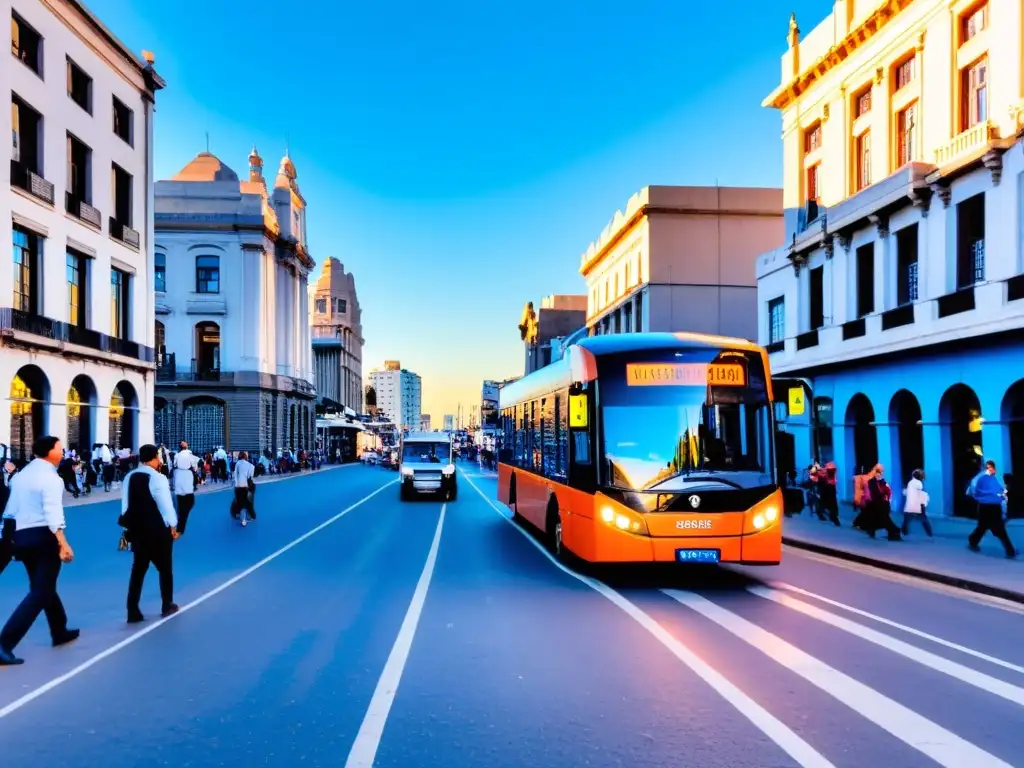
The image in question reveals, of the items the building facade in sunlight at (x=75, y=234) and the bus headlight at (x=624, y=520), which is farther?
the building facade in sunlight at (x=75, y=234)

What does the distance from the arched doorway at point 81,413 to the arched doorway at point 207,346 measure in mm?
27416

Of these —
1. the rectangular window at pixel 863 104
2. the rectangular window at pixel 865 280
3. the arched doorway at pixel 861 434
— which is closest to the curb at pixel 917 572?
the arched doorway at pixel 861 434

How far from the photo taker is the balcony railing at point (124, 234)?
36250 mm

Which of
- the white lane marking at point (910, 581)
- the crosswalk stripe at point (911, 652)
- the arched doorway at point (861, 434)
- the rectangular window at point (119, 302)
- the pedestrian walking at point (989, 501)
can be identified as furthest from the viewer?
the rectangular window at point (119, 302)

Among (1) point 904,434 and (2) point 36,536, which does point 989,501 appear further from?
(2) point 36,536

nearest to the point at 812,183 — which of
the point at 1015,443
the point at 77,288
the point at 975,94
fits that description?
the point at 975,94

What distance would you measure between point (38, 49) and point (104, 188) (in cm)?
616

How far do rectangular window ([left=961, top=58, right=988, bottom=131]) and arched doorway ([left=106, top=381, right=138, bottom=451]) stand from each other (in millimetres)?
32051

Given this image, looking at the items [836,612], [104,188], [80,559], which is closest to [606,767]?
[836,612]

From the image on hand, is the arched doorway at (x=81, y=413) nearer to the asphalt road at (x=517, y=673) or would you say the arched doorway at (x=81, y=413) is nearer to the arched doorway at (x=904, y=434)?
the asphalt road at (x=517, y=673)

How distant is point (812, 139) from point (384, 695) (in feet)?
86.7

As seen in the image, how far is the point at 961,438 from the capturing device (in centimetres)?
2027

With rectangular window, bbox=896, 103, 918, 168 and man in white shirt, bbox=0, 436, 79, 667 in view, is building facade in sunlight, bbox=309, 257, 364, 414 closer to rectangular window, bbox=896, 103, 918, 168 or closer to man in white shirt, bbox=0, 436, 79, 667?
rectangular window, bbox=896, 103, 918, 168

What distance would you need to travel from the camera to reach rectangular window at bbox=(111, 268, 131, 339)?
121ft
